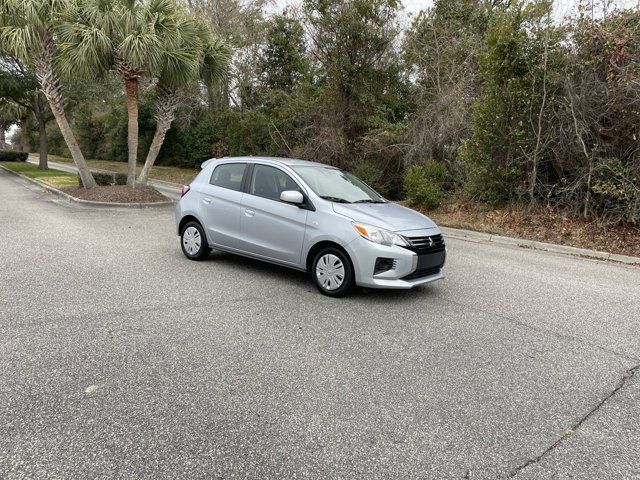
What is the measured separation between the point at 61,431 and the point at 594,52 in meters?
11.9

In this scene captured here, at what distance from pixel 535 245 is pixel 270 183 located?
691 cm

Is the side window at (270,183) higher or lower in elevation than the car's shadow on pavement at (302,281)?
higher

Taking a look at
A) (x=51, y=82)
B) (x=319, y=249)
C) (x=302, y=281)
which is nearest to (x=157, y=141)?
(x=51, y=82)

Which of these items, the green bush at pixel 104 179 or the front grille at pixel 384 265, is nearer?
the front grille at pixel 384 265

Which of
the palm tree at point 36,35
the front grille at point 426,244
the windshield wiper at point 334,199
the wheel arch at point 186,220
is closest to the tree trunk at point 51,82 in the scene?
the palm tree at point 36,35

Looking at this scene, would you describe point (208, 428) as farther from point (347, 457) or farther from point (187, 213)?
point (187, 213)

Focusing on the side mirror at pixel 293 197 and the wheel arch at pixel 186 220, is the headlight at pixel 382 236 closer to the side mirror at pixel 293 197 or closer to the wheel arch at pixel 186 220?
the side mirror at pixel 293 197

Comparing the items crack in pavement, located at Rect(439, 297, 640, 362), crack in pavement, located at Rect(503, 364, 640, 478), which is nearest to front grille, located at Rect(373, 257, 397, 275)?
crack in pavement, located at Rect(439, 297, 640, 362)

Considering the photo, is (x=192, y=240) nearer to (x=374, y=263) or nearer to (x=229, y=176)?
(x=229, y=176)

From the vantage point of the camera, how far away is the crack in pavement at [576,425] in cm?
255

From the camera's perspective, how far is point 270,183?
6266 millimetres

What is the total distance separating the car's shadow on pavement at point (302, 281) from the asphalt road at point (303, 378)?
0.06m

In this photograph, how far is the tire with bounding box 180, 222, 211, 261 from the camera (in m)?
6.93

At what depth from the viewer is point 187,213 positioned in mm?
7059
